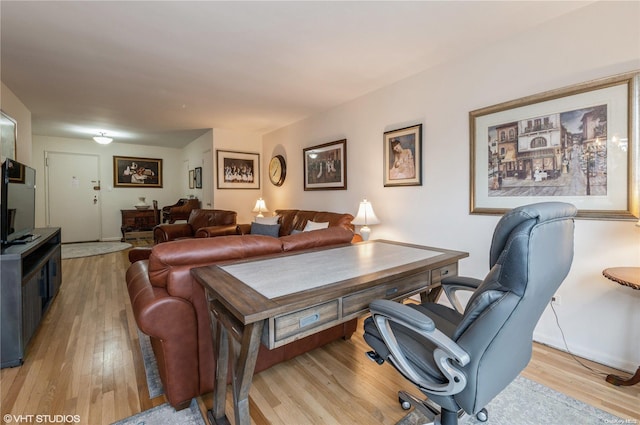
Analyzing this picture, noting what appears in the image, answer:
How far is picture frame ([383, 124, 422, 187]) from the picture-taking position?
2.98 m

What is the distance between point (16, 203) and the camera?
2.24 metres

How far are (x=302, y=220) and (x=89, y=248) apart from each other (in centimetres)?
465

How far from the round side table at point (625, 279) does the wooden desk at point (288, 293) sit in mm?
814

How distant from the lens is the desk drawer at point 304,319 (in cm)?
106

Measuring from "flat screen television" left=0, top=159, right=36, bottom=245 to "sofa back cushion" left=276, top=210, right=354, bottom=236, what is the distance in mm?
2736

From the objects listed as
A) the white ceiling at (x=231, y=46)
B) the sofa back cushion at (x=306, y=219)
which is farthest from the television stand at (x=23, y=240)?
the sofa back cushion at (x=306, y=219)

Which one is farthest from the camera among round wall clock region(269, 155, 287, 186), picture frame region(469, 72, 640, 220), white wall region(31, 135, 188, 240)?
white wall region(31, 135, 188, 240)

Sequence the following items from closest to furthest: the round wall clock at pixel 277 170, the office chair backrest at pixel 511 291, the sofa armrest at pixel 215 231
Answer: the office chair backrest at pixel 511 291
the sofa armrest at pixel 215 231
the round wall clock at pixel 277 170

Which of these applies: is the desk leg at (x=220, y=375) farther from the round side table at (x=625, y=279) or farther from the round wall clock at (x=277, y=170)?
the round wall clock at (x=277, y=170)

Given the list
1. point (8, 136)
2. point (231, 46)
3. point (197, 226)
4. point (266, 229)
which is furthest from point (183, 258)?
point (197, 226)

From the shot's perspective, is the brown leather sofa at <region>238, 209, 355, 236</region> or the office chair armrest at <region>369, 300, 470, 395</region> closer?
the office chair armrest at <region>369, 300, 470, 395</region>

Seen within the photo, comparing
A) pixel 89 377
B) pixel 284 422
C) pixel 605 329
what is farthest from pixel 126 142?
pixel 605 329

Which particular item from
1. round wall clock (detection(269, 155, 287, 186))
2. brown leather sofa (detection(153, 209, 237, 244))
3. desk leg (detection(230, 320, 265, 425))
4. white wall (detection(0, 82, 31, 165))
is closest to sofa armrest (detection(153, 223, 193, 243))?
brown leather sofa (detection(153, 209, 237, 244))

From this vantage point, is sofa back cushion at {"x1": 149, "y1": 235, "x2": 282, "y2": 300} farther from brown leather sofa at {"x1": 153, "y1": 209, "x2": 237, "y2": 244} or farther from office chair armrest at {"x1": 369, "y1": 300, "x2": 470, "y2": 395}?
brown leather sofa at {"x1": 153, "y1": 209, "x2": 237, "y2": 244}
